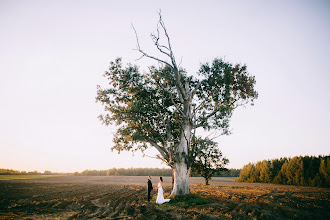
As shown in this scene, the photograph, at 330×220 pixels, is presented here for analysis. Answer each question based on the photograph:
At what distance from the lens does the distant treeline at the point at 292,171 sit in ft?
111

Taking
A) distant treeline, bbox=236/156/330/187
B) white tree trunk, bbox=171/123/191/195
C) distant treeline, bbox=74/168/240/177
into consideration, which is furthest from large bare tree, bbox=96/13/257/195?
distant treeline, bbox=74/168/240/177

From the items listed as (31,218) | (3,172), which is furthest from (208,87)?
(3,172)

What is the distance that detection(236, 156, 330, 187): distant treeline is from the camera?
34.0 metres

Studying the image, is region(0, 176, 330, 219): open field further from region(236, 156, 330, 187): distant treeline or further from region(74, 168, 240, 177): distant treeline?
region(74, 168, 240, 177): distant treeline

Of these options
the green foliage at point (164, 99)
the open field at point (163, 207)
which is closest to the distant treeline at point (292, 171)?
Result: the open field at point (163, 207)

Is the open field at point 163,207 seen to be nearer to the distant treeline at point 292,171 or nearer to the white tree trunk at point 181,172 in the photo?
the white tree trunk at point 181,172

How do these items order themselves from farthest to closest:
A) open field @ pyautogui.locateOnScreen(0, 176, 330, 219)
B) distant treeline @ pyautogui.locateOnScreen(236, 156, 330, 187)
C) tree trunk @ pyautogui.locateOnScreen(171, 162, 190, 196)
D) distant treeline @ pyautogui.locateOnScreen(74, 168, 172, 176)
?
distant treeline @ pyautogui.locateOnScreen(74, 168, 172, 176) < distant treeline @ pyautogui.locateOnScreen(236, 156, 330, 187) < tree trunk @ pyautogui.locateOnScreen(171, 162, 190, 196) < open field @ pyautogui.locateOnScreen(0, 176, 330, 219)

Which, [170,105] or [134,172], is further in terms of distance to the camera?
[134,172]

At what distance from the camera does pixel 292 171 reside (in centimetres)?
3909

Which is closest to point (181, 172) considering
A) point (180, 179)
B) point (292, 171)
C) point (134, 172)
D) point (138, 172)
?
point (180, 179)

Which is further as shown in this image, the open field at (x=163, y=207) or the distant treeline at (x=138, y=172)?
the distant treeline at (x=138, y=172)

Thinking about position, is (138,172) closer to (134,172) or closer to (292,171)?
(134,172)

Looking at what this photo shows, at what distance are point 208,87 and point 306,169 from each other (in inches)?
1329

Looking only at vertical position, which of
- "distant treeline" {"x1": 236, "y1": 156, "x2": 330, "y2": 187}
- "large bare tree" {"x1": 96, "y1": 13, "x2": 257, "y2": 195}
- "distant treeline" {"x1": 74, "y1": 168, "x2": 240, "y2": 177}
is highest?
"large bare tree" {"x1": 96, "y1": 13, "x2": 257, "y2": 195}
